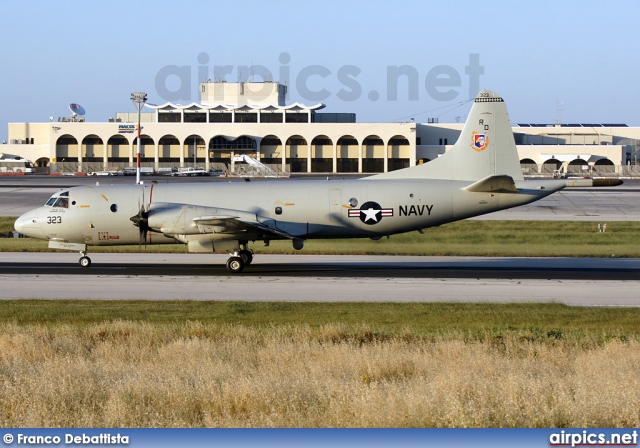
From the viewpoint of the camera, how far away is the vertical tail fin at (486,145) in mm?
34469

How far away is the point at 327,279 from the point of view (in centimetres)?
3206

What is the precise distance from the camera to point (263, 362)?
16.2 metres

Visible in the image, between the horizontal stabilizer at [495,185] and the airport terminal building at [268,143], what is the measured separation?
3510 inches

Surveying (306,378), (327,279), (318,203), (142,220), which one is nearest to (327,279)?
(327,279)

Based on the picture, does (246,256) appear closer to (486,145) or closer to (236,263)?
(236,263)

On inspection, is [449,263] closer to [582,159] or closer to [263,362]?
[263,362]

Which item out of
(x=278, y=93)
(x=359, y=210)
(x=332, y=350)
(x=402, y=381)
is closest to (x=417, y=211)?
(x=359, y=210)

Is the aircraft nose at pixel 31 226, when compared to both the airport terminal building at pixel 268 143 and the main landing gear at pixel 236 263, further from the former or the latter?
the airport terminal building at pixel 268 143

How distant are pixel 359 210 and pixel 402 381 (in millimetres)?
19643

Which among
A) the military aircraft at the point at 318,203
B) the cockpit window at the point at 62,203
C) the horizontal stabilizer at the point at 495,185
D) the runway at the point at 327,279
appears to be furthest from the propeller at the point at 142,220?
the horizontal stabilizer at the point at 495,185

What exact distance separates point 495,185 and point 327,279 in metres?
8.12

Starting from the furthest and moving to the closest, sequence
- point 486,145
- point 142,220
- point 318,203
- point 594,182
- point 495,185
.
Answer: point 594,182, point 486,145, point 318,203, point 495,185, point 142,220

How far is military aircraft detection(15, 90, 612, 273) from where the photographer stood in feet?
110

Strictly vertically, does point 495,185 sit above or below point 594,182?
below
